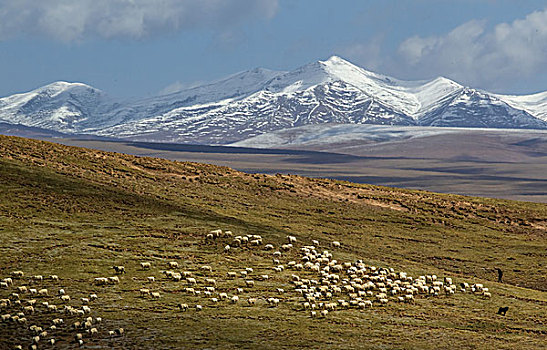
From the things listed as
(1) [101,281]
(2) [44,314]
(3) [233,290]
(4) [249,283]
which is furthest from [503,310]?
(2) [44,314]

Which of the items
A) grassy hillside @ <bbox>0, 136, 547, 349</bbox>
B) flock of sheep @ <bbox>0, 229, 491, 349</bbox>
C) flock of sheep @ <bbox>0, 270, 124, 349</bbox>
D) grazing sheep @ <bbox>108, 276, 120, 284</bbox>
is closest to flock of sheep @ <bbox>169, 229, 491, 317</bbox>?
flock of sheep @ <bbox>0, 229, 491, 349</bbox>

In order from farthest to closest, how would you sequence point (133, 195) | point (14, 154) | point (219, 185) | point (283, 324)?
point (219, 185)
point (14, 154)
point (133, 195)
point (283, 324)

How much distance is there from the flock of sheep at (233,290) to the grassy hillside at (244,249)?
1.26ft

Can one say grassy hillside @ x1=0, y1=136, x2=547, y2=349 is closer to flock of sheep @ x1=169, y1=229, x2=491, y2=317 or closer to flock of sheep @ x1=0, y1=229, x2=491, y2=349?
flock of sheep @ x1=0, y1=229, x2=491, y2=349

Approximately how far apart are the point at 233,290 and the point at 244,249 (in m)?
14.0

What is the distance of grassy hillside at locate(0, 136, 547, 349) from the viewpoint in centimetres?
3781

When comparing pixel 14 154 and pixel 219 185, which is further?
pixel 219 185

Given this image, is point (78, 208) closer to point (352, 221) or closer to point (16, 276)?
point (16, 276)

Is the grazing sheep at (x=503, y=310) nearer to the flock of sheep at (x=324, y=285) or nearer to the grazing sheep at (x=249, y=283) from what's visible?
the flock of sheep at (x=324, y=285)

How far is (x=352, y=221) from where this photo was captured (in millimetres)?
83688

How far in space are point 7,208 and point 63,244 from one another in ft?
44.7

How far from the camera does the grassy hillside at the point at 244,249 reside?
37.8 meters

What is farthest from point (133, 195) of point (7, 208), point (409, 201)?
point (409, 201)

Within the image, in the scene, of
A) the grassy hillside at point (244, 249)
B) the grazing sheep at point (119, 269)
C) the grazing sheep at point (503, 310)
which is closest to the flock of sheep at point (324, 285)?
the grassy hillside at point (244, 249)
